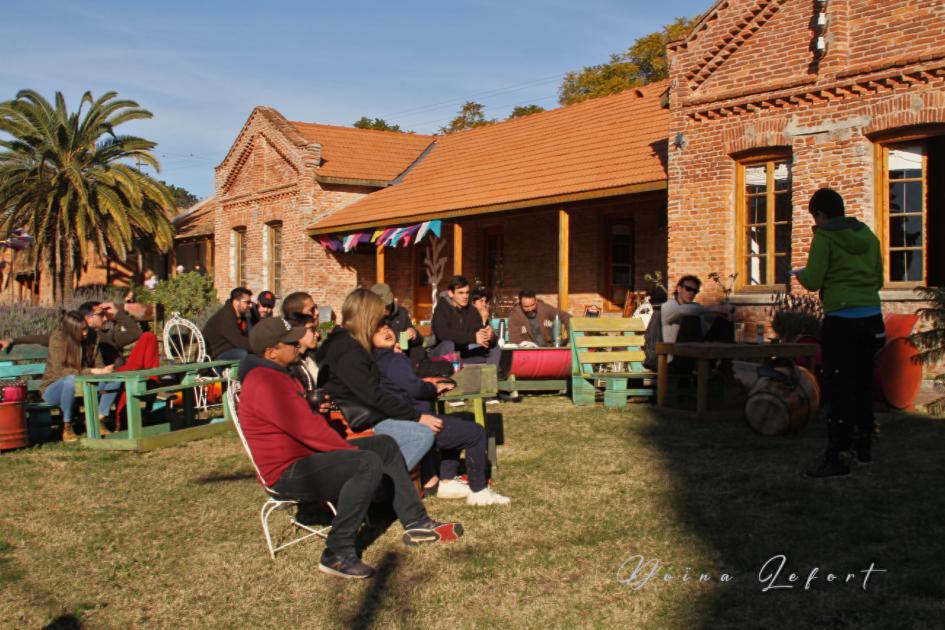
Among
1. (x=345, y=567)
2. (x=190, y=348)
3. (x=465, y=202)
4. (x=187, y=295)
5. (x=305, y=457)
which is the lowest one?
(x=345, y=567)

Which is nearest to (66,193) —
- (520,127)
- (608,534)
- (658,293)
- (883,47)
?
(520,127)

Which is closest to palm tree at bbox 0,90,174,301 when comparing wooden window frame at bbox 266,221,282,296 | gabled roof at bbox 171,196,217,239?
gabled roof at bbox 171,196,217,239

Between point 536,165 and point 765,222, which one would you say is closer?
point 765,222

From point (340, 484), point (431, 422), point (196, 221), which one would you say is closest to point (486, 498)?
point (431, 422)

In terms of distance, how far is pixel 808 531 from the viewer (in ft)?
15.9

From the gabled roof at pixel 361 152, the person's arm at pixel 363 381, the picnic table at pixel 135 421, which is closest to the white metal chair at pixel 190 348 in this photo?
the picnic table at pixel 135 421

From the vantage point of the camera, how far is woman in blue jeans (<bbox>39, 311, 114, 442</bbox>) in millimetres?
8703

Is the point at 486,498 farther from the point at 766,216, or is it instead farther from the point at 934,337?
the point at 766,216

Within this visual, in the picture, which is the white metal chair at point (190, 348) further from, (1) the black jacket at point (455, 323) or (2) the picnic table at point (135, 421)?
(1) the black jacket at point (455, 323)

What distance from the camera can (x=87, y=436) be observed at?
8578 mm

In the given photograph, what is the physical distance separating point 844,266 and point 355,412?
3321mm

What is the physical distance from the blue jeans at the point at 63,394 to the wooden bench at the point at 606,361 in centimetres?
524

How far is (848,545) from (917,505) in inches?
36.7

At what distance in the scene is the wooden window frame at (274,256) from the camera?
24078 millimetres
